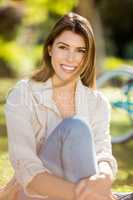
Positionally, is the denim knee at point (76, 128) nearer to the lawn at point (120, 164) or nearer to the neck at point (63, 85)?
the neck at point (63, 85)

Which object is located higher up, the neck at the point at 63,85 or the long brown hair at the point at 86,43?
the long brown hair at the point at 86,43

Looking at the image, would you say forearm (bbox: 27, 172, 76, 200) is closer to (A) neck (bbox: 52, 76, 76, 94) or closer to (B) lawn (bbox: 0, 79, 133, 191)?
(A) neck (bbox: 52, 76, 76, 94)

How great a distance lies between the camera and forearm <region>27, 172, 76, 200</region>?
Answer: 317 cm

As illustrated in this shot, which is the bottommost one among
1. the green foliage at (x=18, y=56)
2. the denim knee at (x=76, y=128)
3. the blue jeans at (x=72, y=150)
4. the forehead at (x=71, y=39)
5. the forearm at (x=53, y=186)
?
the green foliage at (x=18, y=56)

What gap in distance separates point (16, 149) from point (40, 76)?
444 mm

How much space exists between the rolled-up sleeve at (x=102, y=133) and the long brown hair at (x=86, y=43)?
0.40ft

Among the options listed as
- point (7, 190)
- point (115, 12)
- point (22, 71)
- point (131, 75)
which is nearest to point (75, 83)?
point (7, 190)

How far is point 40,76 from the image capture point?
3.45 metres

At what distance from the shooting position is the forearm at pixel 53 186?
10.4ft

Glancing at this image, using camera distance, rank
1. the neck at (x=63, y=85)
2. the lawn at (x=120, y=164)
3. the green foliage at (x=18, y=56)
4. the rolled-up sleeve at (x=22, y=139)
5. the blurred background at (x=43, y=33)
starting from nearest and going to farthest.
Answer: the rolled-up sleeve at (x=22, y=139) < the neck at (x=63, y=85) < the lawn at (x=120, y=164) < the blurred background at (x=43, y=33) < the green foliage at (x=18, y=56)

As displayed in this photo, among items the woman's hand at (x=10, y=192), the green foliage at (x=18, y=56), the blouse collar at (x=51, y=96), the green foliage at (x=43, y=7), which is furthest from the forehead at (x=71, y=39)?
the green foliage at (x=18, y=56)

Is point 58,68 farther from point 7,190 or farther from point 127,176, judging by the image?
point 127,176

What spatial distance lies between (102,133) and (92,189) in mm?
470

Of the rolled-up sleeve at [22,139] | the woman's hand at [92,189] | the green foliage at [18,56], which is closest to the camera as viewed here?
the woman's hand at [92,189]
